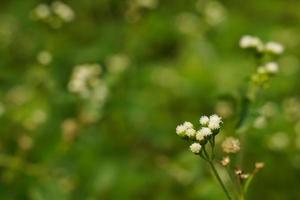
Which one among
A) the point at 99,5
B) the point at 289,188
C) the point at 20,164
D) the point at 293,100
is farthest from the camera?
the point at 99,5

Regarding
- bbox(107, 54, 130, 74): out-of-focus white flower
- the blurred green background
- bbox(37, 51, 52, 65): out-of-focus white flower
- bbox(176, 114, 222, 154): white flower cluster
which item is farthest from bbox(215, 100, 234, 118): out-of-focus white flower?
bbox(176, 114, 222, 154): white flower cluster

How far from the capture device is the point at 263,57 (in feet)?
12.6

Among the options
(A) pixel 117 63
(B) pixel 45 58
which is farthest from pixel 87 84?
(A) pixel 117 63

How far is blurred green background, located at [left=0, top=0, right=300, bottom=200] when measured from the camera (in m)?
4.36

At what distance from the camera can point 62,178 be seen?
14.0 feet

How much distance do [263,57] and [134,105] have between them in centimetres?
158

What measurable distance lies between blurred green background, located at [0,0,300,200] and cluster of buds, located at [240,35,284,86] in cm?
17

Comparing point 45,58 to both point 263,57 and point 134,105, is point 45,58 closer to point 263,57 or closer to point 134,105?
point 134,105

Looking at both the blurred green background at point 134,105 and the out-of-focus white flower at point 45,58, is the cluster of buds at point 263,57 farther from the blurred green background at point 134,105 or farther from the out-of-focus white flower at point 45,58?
the out-of-focus white flower at point 45,58

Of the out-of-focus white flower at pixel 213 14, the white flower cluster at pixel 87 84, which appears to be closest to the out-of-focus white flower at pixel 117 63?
the white flower cluster at pixel 87 84

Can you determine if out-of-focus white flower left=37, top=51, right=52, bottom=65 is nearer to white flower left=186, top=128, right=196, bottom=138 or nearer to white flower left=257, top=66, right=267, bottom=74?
white flower left=257, top=66, right=267, bottom=74

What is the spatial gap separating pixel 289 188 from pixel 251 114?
6.59 ft

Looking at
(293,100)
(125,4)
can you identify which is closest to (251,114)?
(293,100)

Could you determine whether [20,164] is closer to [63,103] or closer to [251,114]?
[63,103]
